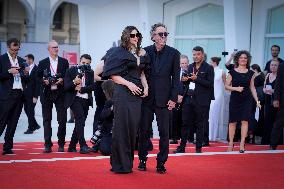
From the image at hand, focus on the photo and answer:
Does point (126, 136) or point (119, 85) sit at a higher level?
point (119, 85)

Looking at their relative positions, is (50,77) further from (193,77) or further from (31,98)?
(31,98)

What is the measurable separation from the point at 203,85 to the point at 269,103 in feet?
7.54

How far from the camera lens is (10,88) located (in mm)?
9359

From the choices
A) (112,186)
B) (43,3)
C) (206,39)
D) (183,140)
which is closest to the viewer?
(112,186)

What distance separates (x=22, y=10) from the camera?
41.6 metres

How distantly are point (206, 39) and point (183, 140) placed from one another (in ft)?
29.7

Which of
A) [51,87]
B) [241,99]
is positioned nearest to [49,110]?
[51,87]

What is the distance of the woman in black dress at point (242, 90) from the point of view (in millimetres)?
9898

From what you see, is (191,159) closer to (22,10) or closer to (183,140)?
(183,140)

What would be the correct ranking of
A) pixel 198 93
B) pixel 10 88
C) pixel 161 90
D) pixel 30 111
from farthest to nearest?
1. pixel 30 111
2. pixel 198 93
3. pixel 10 88
4. pixel 161 90

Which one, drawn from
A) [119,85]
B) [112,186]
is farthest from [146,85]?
[112,186]

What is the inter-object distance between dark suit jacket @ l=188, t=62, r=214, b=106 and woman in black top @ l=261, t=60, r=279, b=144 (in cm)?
202

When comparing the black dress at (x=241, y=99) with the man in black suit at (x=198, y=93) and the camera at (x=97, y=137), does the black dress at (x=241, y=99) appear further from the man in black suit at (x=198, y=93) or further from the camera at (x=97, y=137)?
the camera at (x=97, y=137)

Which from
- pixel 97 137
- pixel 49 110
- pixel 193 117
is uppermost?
pixel 49 110
